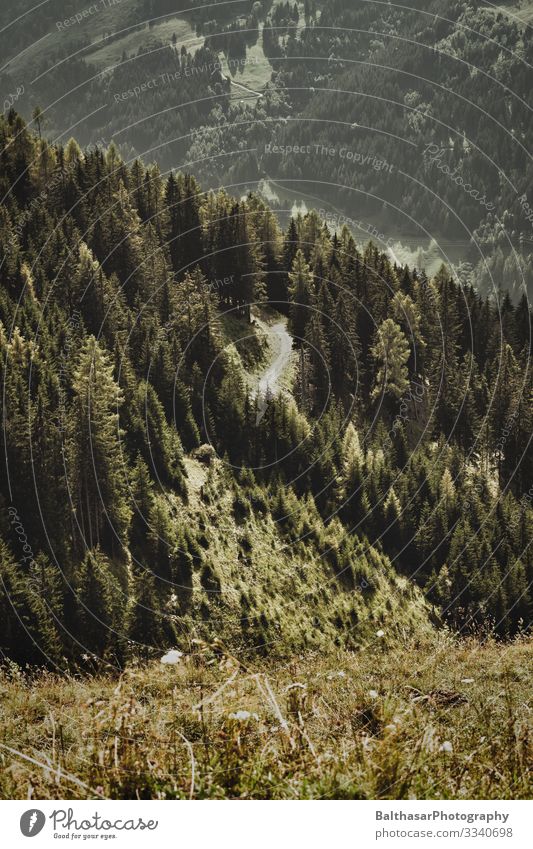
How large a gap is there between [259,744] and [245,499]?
63439mm

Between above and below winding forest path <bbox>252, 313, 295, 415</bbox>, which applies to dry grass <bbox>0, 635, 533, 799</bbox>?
below

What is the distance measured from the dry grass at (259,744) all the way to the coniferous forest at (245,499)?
56mm

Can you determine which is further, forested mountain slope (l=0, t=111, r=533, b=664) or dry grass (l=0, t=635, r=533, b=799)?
forested mountain slope (l=0, t=111, r=533, b=664)

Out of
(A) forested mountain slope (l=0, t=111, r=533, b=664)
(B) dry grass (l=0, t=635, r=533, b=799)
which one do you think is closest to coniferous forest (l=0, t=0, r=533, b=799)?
(B) dry grass (l=0, t=635, r=533, b=799)

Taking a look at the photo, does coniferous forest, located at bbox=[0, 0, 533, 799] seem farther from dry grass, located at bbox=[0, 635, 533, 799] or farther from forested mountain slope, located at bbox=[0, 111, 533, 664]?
forested mountain slope, located at bbox=[0, 111, 533, 664]

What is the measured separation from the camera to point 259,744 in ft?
34.8

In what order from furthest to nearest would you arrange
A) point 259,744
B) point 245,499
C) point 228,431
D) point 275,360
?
point 275,360 → point 228,431 → point 245,499 → point 259,744

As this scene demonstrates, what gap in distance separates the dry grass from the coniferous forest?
0.06m

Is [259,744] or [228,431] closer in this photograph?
[259,744]

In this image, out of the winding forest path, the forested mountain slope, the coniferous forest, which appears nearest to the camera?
the coniferous forest

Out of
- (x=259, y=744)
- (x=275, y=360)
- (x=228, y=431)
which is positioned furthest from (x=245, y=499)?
(x=259, y=744)

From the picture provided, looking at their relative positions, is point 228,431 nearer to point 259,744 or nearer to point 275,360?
point 275,360

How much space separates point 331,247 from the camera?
403ft

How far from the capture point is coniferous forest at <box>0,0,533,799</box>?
10789mm
